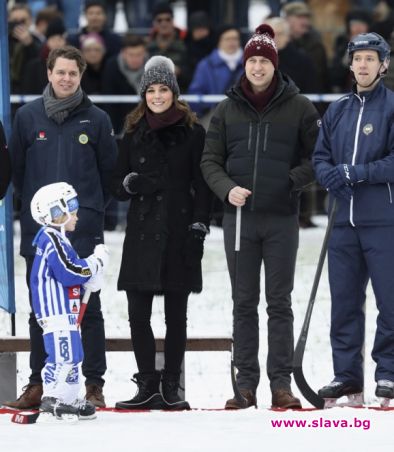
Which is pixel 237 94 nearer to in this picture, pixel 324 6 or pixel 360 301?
pixel 360 301

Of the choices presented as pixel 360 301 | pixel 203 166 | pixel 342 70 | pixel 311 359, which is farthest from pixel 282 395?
pixel 342 70

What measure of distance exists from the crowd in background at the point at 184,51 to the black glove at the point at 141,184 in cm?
610

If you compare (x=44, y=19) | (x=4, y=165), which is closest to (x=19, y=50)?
(x=44, y=19)

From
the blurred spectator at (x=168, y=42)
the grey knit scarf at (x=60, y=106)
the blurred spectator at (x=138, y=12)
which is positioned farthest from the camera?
the blurred spectator at (x=138, y=12)

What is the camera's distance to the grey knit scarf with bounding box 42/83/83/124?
10867mm

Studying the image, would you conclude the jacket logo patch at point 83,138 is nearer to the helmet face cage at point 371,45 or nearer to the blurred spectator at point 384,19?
the helmet face cage at point 371,45

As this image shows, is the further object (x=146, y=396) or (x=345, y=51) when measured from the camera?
(x=345, y=51)

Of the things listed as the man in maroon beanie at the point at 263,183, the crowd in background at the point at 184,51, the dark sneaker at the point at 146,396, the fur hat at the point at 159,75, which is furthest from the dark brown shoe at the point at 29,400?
the crowd in background at the point at 184,51

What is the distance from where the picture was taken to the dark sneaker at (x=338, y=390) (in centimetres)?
1045

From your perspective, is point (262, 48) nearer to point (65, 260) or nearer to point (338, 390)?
point (65, 260)

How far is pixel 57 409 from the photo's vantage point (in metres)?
9.85

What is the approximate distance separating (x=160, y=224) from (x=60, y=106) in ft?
3.12

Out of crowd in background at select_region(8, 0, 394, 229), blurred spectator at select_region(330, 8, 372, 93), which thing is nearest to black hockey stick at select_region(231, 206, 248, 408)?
crowd in background at select_region(8, 0, 394, 229)

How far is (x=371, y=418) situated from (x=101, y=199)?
7.45ft
